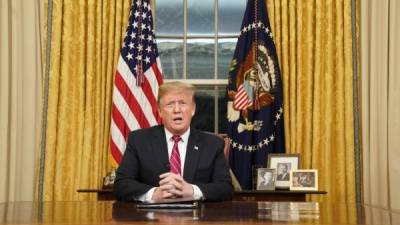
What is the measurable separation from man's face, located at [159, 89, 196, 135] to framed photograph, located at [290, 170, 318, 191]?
1892mm

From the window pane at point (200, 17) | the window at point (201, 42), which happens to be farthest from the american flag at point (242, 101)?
the window pane at point (200, 17)

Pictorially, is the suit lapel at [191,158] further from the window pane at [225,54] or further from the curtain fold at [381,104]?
the window pane at [225,54]

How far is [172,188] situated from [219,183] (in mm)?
407

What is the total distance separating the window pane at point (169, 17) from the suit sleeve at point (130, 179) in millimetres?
2802

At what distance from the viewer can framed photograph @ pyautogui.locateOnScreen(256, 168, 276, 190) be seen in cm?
476

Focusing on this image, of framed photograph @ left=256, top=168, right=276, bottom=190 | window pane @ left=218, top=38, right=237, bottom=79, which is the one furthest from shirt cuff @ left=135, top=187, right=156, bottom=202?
window pane @ left=218, top=38, right=237, bottom=79

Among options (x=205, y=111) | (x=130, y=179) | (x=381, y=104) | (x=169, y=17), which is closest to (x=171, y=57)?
(x=169, y=17)

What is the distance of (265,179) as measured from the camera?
4.80 m

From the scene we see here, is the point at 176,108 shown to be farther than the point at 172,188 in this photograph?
Yes

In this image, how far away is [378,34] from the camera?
5.10m

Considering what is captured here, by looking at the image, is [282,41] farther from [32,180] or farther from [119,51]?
[32,180]

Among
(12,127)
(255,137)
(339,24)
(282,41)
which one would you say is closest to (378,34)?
(339,24)

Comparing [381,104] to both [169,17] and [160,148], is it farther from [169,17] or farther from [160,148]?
[160,148]

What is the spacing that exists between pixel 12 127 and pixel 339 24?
304cm
